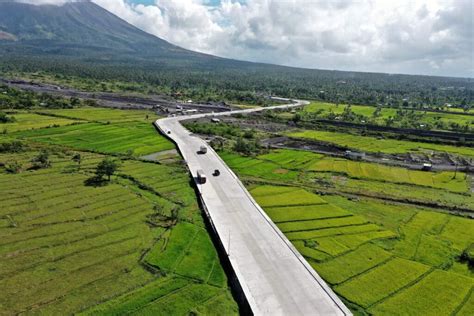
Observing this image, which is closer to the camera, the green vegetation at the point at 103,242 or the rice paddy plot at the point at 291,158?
the green vegetation at the point at 103,242

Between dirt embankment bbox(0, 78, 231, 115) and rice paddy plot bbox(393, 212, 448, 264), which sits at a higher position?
dirt embankment bbox(0, 78, 231, 115)

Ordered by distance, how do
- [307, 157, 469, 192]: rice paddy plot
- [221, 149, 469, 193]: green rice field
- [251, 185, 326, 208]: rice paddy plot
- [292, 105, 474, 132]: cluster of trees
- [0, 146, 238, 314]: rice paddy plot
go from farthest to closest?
[292, 105, 474, 132]: cluster of trees → [307, 157, 469, 192]: rice paddy plot → [221, 149, 469, 193]: green rice field → [251, 185, 326, 208]: rice paddy plot → [0, 146, 238, 314]: rice paddy plot

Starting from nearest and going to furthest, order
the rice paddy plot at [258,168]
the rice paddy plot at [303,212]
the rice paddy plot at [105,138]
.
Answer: the rice paddy plot at [303,212] < the rice paddy plot at [258,168] < the rice paddy plot at [105,138]

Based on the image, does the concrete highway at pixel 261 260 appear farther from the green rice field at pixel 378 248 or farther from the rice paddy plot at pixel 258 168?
Result: the rice paddy plot at pixel 258 168

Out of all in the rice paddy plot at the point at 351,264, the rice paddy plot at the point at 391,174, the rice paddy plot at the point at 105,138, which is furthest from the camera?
the rice paddy plot at the point at 105,138

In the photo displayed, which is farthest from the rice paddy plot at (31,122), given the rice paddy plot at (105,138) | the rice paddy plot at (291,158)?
the rice paddy plot at (291,158)

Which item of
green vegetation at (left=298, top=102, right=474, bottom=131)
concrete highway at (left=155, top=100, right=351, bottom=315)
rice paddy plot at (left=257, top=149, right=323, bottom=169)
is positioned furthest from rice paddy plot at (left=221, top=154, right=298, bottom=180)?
green vegetation at (left=298, top=102, right=474, bottom=131)

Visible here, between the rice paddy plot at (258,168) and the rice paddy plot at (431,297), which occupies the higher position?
the rice paddy plot at (258,168)

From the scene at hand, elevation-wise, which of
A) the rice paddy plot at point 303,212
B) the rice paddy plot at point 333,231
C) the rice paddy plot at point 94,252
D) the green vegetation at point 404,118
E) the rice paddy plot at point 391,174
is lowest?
the rice paddy plot at point 94,252

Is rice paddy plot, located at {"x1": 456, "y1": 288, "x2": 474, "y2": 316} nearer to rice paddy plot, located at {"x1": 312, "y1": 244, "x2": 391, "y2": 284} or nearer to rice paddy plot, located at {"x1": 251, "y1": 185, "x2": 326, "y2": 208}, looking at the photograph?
rice paddy plot, located at {"x1": 312, "y1": 244, "x2": 391, "y2": 284}
